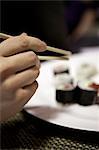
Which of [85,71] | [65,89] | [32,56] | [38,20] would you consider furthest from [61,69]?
[38,20]

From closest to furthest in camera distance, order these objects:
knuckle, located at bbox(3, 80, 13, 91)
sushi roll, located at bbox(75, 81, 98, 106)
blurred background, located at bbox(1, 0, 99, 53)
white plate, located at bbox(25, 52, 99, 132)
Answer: knuckle, located at bbox(3, 80, 13, 91) → white plate, located at bbox(25, 52, 99, 132) → sushi roll, located at bbox(75, 81, 98, 106) → blurred background, located at bbox(1, 0, 99, 53)

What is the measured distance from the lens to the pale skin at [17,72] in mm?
708

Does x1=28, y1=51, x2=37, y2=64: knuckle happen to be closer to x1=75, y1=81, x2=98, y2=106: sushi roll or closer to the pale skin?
the pale skin

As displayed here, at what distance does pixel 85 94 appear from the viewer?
1.02 m

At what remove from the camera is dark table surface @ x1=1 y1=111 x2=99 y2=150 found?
77cm

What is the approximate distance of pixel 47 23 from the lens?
2.38 m

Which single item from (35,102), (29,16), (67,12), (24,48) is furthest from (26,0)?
(24,48)

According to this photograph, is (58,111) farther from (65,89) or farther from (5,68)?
(5,68)

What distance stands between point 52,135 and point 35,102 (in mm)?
239

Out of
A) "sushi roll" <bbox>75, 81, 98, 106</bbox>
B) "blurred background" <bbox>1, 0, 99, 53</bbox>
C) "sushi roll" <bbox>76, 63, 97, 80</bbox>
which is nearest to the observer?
"sushi roll" <bbox>75, 81, 98, 106</bbox>

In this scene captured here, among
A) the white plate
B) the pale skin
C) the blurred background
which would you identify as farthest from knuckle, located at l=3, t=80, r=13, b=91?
the blurred background

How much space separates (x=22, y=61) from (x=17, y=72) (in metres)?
0.03

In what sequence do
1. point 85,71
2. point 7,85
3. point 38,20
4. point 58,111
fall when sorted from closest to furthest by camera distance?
point 7,85 → point 58,111 → point 85,71 → point 38,20

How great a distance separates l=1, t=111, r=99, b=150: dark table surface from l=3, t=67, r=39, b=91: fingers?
0.53ft
